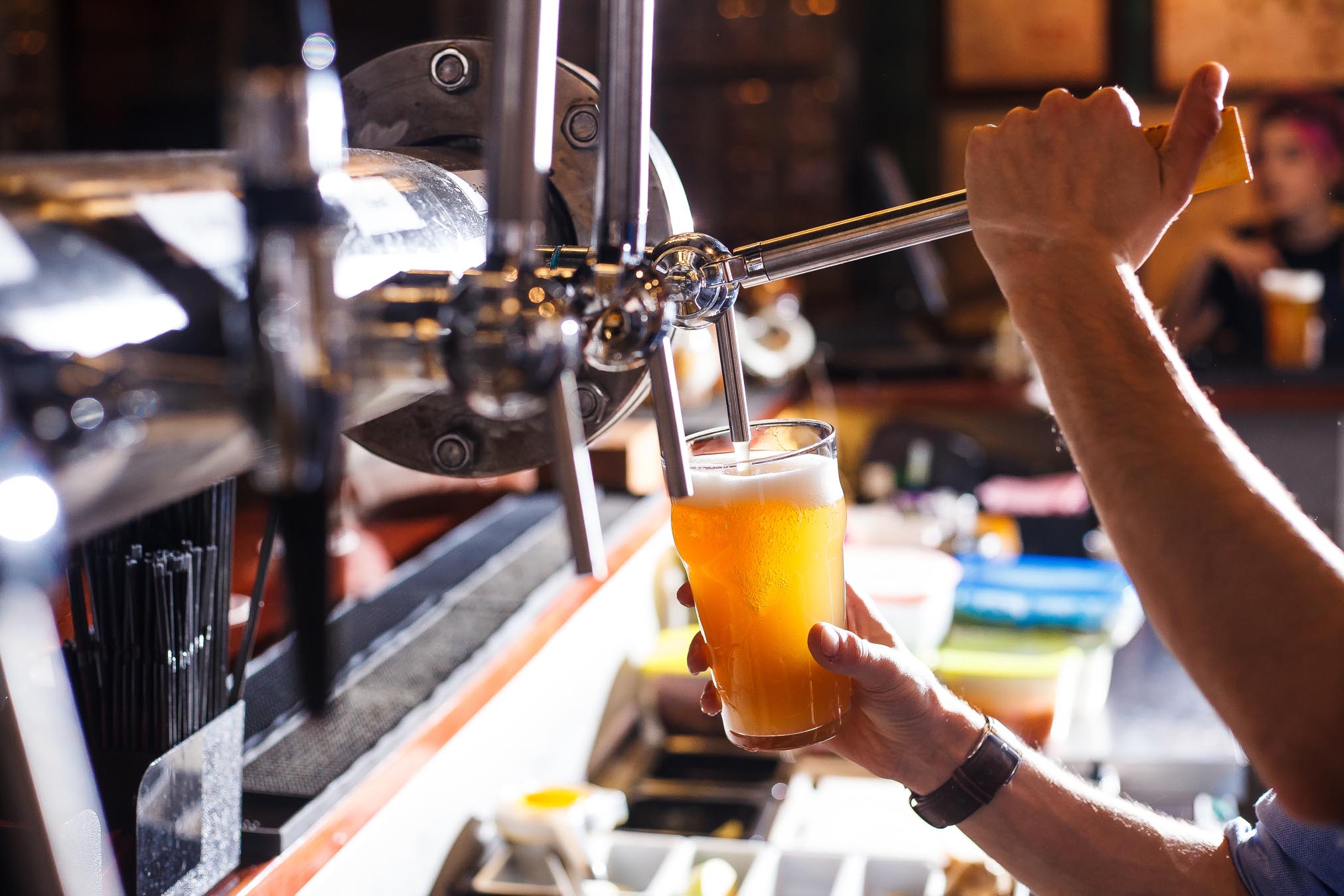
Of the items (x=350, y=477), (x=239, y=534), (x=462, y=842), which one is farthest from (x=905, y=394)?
(x=462, y=842)

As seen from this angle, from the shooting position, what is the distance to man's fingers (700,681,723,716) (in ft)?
3.87

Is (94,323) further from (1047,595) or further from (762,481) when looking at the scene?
(1047,595)

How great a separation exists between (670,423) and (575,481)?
127mm

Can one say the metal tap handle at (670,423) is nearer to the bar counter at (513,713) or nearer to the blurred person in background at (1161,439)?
the blurred person in background at (1161,439)

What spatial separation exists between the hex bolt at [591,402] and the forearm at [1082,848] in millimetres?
728

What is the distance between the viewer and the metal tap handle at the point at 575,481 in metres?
0.56

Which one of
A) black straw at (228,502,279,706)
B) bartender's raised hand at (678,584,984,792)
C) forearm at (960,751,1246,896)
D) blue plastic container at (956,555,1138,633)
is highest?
black straw at (228,502,279,706)

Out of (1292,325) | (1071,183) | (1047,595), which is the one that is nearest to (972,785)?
(1071,183)

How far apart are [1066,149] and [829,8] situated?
20.1ft

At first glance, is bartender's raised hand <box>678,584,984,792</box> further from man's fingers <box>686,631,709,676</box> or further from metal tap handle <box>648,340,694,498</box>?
metal tap handle <box>648,340,694,498</box>

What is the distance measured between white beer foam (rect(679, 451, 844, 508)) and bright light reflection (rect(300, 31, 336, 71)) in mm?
655

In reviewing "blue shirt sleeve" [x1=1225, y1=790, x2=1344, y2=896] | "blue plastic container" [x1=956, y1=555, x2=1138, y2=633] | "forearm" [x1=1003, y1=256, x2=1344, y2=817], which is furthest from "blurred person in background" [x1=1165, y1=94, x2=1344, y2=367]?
"forearm" [x1=1003, y1=256, x2=1344, y2=817]

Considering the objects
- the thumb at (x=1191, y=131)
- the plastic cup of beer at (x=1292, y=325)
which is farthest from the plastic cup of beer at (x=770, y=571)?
the plastic cup of beer at (x=1292, y=325)

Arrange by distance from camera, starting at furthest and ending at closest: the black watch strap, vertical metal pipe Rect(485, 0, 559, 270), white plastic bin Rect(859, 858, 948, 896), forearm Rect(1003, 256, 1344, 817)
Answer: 1. white plastic bin Rect(859, 858, 948, 896)
2. the black watch strap
3. forearm Rect(1003, 256, 1344, 817)
4. vertical metal pipe Rect(485, 0, 559, 270)
